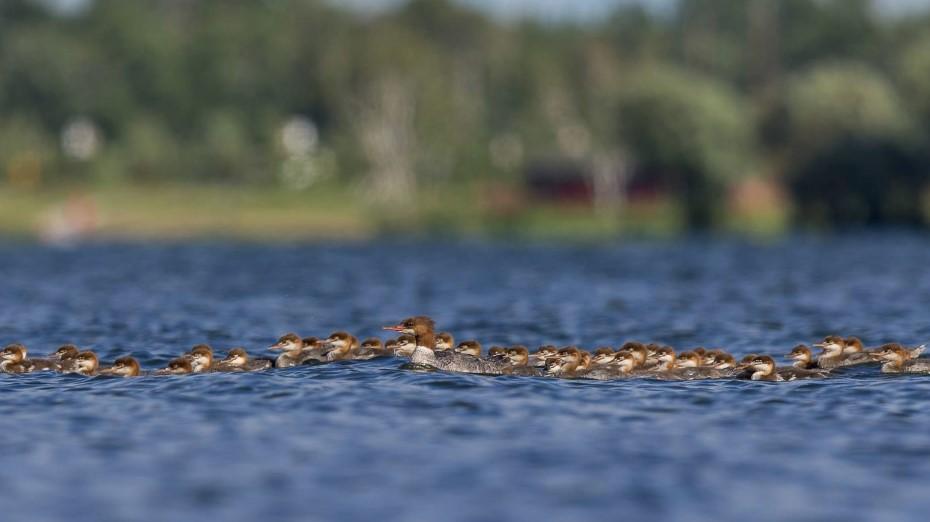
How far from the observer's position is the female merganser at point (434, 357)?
26.4m

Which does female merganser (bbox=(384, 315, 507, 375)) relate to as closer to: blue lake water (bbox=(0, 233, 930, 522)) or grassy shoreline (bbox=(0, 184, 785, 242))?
blue lake water (bbox=(0, 233, 930, 522))

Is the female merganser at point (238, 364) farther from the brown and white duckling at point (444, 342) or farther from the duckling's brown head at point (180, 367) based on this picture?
the brown and white duckling at point (444, 342)

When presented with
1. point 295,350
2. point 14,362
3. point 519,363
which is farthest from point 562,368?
point 14,362

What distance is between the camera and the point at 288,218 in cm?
10456

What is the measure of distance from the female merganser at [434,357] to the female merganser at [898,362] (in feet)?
20.5

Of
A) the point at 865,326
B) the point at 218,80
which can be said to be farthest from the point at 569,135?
the point at 865,326

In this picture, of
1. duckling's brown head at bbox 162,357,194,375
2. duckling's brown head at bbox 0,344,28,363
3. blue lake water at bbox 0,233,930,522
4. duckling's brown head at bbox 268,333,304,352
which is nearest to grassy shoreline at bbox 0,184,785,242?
blue lake water at bbox 0,233,930,522

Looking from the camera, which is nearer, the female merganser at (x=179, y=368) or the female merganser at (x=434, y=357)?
the female merganser at (x=434, y=357)

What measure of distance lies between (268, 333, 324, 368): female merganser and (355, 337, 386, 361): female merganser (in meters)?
0.74

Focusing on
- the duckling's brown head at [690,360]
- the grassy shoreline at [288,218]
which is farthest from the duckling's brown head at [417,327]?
the grassy shoreline at [288,218]

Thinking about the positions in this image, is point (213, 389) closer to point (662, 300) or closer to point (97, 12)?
point (662, 300)

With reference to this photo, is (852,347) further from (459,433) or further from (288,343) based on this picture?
(288,343)

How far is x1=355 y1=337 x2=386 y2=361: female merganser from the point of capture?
93.1 feet

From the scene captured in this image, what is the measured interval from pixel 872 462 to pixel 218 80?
127 meters
